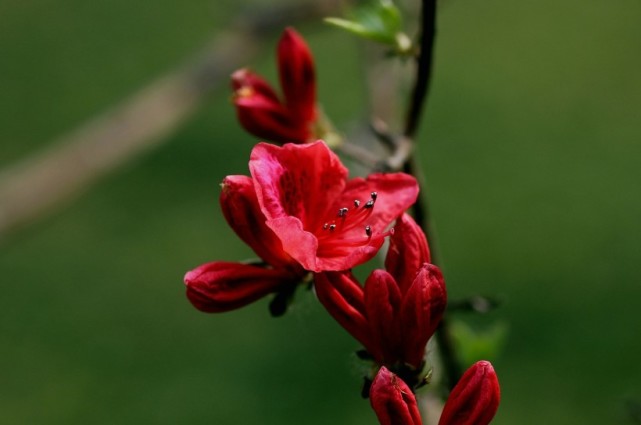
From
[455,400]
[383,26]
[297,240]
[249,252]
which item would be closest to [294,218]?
[297,240]

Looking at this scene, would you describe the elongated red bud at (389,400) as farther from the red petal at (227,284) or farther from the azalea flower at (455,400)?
the red petal at (227,284)

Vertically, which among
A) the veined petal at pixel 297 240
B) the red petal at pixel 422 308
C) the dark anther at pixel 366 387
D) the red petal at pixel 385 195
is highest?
the veined petal at pixel 297 240

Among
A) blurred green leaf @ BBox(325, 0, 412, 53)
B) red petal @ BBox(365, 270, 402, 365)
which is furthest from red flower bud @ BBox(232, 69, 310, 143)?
red petal @ BBox(365, 270, 402, 365)

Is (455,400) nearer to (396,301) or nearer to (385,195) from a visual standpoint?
(396,301)

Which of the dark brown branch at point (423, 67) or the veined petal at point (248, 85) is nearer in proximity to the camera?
the dark brown branch at point (423, 67)

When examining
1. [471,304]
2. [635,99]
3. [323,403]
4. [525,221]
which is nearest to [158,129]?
[323,403]

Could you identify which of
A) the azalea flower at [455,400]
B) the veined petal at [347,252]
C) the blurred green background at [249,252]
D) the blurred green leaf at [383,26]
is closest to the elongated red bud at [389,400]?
the azalea flower at [455,400]

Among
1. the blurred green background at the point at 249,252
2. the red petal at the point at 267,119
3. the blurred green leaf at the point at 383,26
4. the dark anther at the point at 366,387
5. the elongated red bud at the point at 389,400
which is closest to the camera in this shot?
the elongated red bud at the point at 389,400

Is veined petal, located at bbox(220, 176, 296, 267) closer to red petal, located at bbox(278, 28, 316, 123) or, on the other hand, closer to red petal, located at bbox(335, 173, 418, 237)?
red petal, located at bbox(335, 173, 418, 237)
